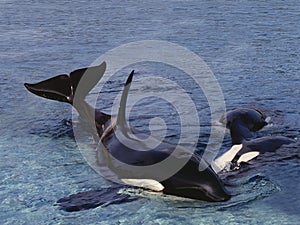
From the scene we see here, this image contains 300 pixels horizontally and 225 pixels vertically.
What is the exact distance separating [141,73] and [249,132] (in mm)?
4123

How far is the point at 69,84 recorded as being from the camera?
26.5ft

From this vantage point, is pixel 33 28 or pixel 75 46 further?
pixel 33 28

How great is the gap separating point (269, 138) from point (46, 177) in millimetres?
2812

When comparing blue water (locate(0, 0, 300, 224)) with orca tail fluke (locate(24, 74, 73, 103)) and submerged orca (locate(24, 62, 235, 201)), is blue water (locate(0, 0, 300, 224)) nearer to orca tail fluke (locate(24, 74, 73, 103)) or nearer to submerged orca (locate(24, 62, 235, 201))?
submerged orca (locate(24, 62, 235, 201))

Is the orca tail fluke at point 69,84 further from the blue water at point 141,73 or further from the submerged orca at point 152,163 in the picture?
the submerged orca at point 152,163

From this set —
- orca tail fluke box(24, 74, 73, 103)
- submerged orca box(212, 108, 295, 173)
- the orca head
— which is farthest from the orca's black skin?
orca tail fluke box(24, 74, 73, 103)

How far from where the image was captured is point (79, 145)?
25.8ft

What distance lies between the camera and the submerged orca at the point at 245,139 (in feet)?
23.0

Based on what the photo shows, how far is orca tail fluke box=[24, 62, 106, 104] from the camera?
8.04 metres

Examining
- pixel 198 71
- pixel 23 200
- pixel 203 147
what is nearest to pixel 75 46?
pixel 198 71

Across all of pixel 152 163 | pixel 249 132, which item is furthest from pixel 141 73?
pixel 152 163

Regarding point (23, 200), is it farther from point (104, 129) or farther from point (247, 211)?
point (247, 211)

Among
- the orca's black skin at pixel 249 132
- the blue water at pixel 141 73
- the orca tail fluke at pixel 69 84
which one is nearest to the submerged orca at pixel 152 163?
the blue water at pixel 141 73

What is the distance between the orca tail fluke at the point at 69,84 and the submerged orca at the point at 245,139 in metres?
1.97
